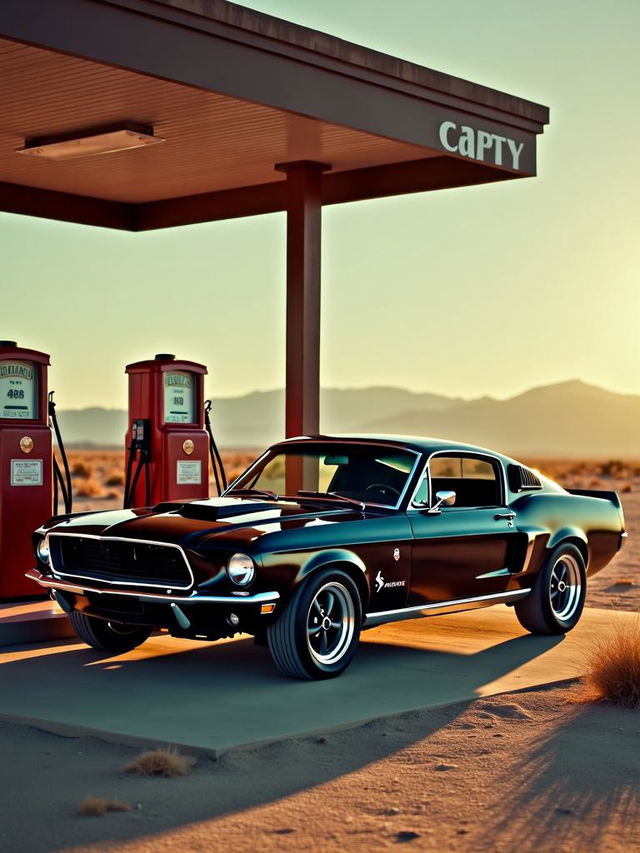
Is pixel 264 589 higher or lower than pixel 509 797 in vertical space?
higher

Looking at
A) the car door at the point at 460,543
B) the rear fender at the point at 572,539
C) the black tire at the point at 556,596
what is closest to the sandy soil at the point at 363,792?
the car door at the point at 460,543

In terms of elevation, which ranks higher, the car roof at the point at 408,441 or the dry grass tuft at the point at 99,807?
the car roof at the point at 408,441

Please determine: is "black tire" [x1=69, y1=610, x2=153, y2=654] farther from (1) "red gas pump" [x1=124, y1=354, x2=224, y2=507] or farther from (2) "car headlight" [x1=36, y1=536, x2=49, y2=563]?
(1) "red gas pump" [x1=124, y1=354, x2=224, y2=507]

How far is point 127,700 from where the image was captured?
841 centimetres

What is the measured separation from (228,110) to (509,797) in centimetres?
677

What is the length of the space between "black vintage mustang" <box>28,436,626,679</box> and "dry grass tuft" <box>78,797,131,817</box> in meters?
2.61

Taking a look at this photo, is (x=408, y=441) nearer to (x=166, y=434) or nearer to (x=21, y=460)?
(x=166, y=434)

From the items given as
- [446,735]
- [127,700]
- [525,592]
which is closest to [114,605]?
[127,700]

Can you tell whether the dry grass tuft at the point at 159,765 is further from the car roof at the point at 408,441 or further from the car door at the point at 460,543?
the car roof at the point at 408,441

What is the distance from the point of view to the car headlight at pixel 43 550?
991 centimetres

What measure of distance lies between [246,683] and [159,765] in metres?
2.41

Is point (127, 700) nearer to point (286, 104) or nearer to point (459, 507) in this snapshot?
point (459, 507)

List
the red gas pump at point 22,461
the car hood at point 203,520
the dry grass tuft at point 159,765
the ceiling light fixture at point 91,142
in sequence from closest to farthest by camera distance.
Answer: the dry grass tuft at point 159,765 < the car hood at point 203,520 < the red gas pump at point 22,461 < the ceiling light fixture at point 91,142

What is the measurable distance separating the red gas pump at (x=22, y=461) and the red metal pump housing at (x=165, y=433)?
92 centimetres
